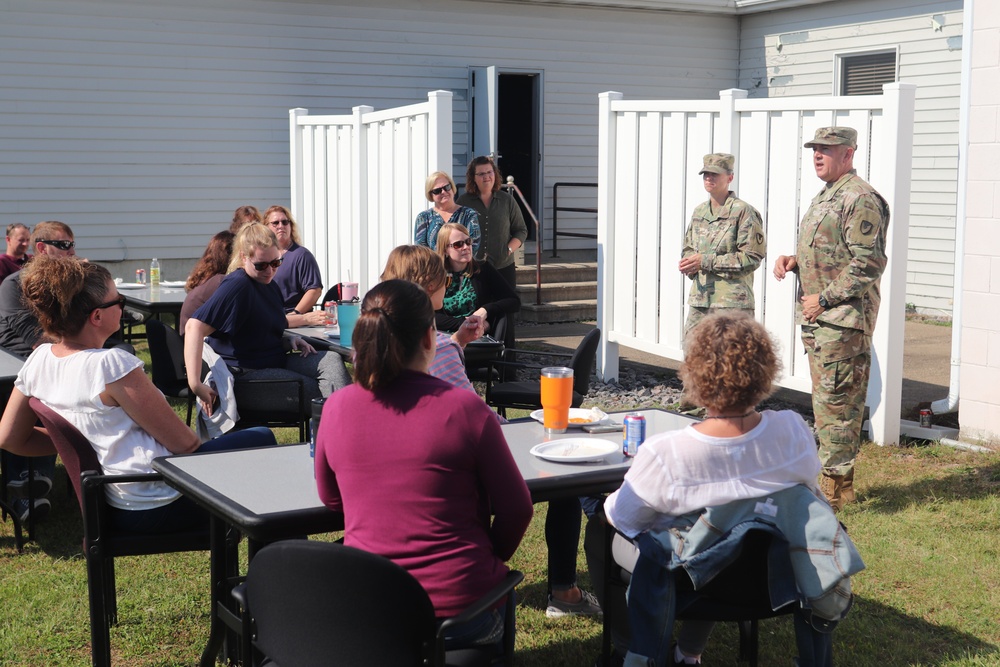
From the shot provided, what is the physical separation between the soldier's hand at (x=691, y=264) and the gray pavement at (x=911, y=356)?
6.37ft

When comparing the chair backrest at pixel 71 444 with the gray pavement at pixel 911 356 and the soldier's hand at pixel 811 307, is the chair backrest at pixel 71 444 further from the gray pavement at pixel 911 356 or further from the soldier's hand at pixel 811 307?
the gray pavement at pixel 911 356

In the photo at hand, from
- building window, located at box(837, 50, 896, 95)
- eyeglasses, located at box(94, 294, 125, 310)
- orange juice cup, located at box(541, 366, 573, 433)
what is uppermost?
building window, located at box(837, 50, 896, 95)

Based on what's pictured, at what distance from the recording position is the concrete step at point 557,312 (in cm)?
1198

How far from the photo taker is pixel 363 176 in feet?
31.0

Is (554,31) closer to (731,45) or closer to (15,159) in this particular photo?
(731,45)

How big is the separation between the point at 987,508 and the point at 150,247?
31.0 ft

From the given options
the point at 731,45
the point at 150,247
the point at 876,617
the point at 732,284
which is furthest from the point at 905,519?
the point at 731,45

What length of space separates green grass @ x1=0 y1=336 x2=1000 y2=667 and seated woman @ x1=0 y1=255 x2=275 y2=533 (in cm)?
56

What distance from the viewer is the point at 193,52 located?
39.2 feet

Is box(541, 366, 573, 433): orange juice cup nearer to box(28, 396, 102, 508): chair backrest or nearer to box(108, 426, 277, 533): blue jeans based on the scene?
box(108, 426, 277, 533): blue jeans

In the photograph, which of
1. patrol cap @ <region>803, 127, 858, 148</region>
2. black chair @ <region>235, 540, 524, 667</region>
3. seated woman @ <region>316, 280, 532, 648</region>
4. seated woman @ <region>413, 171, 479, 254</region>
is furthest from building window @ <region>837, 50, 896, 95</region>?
black chair @ <region>235, 540, 524, 667</region>

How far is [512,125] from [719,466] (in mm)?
13001

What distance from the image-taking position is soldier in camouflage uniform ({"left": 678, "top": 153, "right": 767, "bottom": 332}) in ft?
20.1

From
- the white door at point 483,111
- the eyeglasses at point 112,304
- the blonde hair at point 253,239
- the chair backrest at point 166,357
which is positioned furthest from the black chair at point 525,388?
the white door at point 483,111
